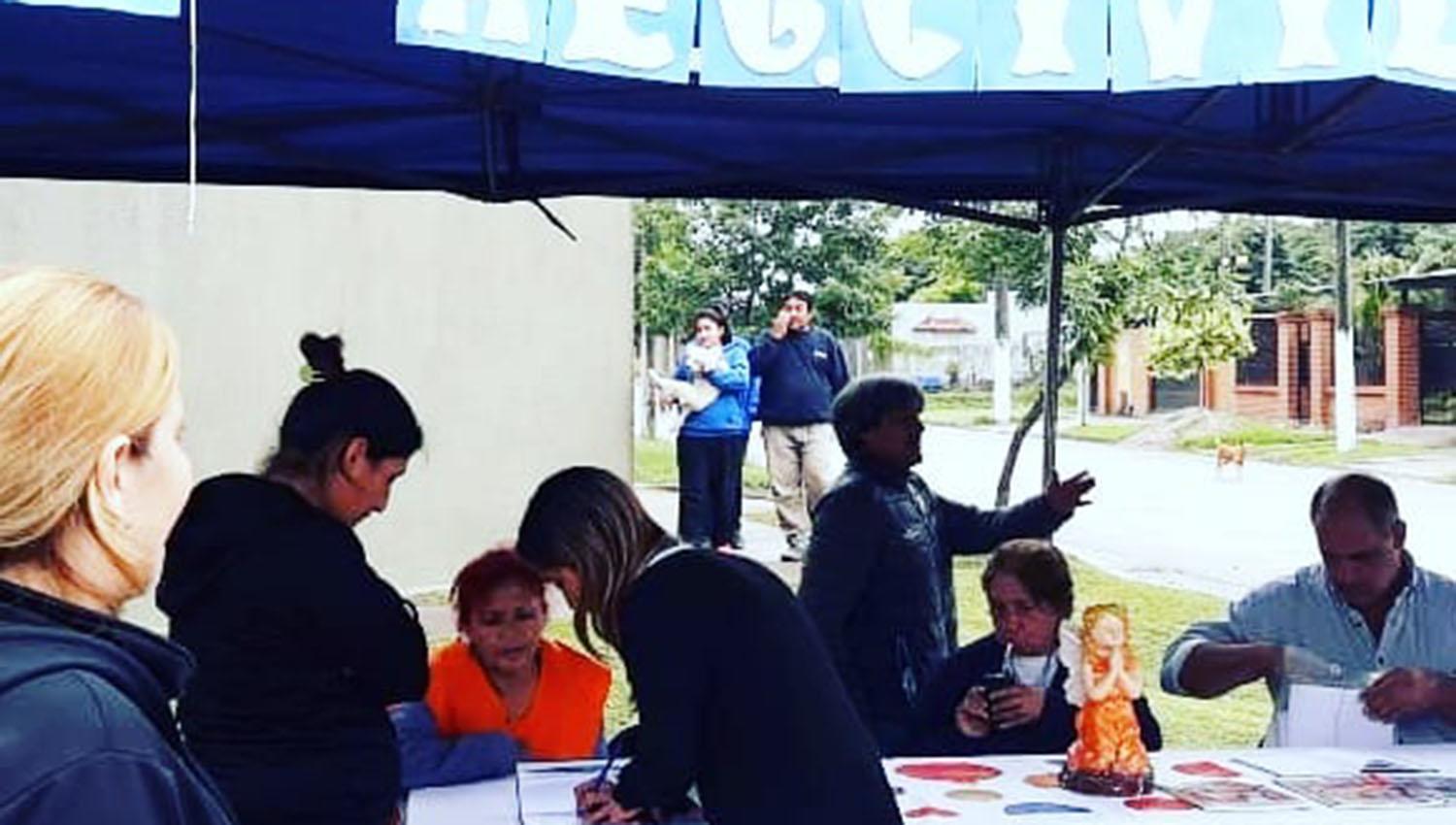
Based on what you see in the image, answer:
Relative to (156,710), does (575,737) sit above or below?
below

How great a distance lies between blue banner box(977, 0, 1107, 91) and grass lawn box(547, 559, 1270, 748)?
185 centimetres

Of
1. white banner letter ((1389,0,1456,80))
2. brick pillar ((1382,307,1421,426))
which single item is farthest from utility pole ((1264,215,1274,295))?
white banner letter ((1389,0,1456,80))

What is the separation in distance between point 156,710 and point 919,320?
3718 centimetres

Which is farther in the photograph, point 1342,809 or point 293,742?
point 1342,809

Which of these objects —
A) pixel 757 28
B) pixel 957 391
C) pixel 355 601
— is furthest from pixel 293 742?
pixel 957 391

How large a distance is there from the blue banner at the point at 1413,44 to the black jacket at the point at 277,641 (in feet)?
5.45

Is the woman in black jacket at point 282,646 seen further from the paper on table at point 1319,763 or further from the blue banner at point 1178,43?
the paper on table at point 1319,763

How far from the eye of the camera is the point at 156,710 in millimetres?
1061

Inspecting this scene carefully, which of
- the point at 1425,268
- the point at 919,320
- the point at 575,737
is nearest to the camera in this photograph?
the point at 575,737

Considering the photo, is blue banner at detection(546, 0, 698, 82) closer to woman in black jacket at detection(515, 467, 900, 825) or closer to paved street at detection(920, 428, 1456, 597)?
woman in black jacket at detection(515, 467, 900, 825)

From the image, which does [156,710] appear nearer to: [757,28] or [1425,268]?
[757,28]

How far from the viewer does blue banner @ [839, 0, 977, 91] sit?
7.88ft

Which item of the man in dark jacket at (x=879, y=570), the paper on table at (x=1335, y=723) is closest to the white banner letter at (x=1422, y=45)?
the paper on table at (x=1335, y=723)

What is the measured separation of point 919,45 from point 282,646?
4.19ft
